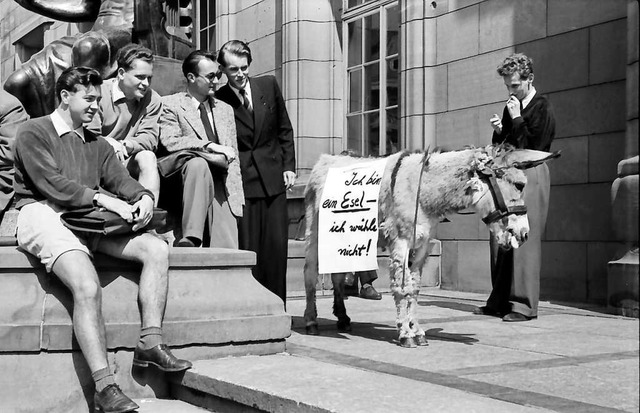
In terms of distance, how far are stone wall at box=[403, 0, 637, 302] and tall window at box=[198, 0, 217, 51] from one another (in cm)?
731

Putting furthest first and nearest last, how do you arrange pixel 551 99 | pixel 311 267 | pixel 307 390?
pixel 551 99 → pixel 311 267 → pixel 307 390

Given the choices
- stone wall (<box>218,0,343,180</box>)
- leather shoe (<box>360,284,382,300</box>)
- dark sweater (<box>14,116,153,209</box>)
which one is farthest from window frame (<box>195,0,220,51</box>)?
dark sweater (<box>14,116,153,209</box>)

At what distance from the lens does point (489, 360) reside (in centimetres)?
607

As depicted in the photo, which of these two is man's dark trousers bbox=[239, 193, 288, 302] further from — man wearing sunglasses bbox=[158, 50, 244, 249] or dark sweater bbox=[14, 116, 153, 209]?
dark sweater bbox=[14, 116, 153, 209]

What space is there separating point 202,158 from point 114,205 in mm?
1263

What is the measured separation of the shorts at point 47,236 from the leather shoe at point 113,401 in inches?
35.0

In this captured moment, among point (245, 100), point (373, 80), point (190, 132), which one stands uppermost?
point (373, 80)

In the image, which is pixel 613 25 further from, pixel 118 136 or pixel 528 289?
pixel 118 136

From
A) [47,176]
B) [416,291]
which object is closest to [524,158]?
[416,291]

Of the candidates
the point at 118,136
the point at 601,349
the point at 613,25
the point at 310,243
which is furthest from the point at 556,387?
the point at 613,25

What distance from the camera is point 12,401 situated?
547cm

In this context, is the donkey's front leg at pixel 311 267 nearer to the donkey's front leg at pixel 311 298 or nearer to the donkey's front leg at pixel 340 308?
the donkey's front leg at pixel 311 298

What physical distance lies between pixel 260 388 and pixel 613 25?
6939 millimetres

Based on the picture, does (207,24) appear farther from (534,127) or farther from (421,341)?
(421,341)
